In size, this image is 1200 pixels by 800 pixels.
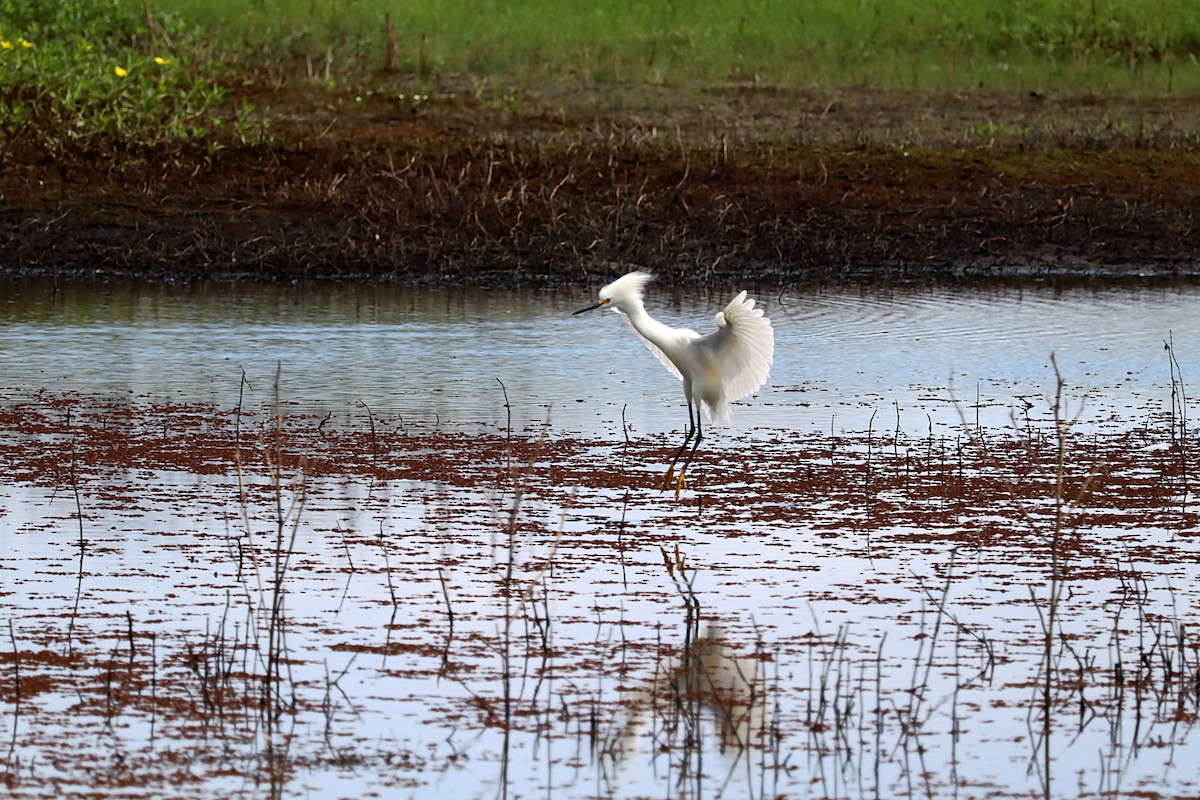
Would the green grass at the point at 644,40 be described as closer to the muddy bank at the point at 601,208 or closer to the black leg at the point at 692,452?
the muddy bank at the point at 601,208

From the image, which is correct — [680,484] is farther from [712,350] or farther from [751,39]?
[751,39]

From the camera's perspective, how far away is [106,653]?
17.2ft

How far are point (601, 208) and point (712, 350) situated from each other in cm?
708

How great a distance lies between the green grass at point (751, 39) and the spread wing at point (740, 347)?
12.9 meters

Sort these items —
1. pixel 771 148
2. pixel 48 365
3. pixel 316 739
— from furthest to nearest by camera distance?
1. pixel 771 148
2. pixel 48 365
3. pixel 316 739

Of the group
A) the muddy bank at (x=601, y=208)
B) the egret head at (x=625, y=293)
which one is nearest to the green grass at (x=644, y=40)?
the muddy bank at (x=601, y=208)

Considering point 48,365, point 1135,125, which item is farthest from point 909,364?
point 1135,125

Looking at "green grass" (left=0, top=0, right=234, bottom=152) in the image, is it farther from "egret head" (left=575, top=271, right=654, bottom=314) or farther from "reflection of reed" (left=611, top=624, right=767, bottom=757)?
"reflection of reed" (left=611, top=624, right=767, bottom=757)

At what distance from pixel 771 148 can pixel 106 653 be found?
1248cm

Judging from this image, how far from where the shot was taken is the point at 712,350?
8.16m

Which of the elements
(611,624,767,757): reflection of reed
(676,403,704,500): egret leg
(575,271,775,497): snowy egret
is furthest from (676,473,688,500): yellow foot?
(611,624,767,757): reflection of reed

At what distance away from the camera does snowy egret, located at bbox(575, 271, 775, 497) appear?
8.00m

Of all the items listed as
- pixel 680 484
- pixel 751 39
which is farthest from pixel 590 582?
pixel 751 39

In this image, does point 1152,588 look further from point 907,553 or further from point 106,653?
point 106,653
